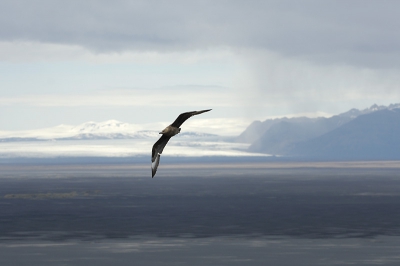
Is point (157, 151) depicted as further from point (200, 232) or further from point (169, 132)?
point (200, 232)

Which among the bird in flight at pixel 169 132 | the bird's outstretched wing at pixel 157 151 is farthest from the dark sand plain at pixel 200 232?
the bird in flight at pixel 169 132

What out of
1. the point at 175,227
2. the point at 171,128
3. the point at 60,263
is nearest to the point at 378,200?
the point at 175,227

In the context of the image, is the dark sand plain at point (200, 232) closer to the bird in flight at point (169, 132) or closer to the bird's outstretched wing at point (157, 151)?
the bird's outstretched wing at point (157, 151)

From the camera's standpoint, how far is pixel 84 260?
90500 mm

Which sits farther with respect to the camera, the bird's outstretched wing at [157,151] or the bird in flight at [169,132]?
the bird's outstretched wing at [157,151]

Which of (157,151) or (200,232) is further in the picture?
(200,232)

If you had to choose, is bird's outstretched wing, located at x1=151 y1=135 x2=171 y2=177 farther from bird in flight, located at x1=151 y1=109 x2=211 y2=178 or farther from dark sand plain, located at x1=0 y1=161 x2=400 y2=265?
dark sand plain, located at x1=0 y1=161 x2=400 y2=265

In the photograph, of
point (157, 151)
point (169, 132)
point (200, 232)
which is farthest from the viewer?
point (200, 232)

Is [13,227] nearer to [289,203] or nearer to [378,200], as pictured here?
[289,203]

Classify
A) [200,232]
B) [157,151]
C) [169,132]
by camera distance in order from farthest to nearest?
[200,232]
[157,151]
[169,132]

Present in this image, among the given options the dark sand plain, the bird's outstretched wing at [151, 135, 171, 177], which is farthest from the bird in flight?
the dark sand plain

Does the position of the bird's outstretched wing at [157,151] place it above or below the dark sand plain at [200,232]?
above

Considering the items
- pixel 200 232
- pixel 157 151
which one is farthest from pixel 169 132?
pixel 200 232

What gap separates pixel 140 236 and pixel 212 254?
73.3 feet
